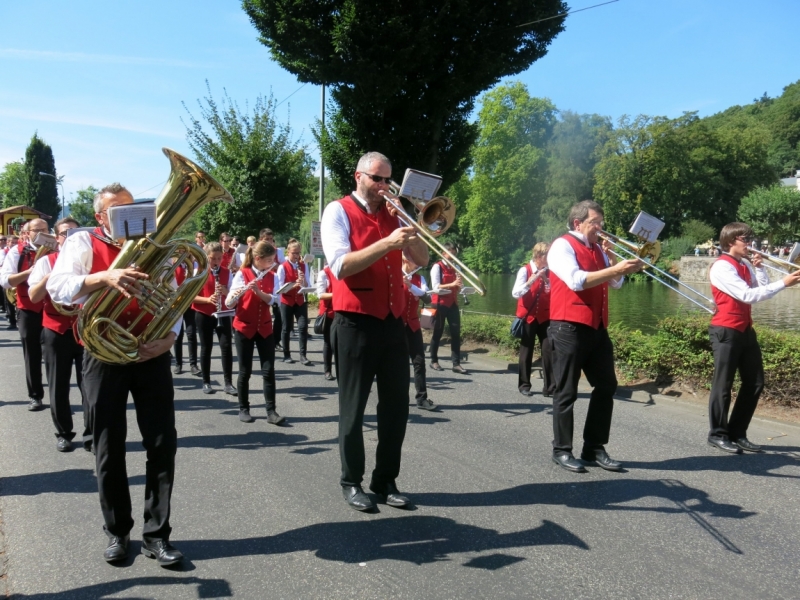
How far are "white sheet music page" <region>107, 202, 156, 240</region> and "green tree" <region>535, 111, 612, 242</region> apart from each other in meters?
51.0

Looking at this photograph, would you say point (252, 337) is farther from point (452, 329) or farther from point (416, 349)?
point (452, 329)

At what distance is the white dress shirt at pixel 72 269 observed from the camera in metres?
3.26

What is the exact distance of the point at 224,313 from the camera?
26.0ft

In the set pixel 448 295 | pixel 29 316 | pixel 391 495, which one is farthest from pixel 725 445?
pixel 29 316

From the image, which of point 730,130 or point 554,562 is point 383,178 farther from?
point 730,130

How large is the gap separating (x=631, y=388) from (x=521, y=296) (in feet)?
5.93

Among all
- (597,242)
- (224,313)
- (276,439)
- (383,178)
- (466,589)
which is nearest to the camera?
(466,589)

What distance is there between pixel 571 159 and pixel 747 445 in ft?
169

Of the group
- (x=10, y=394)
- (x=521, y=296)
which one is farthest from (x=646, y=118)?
(x=10, y=394)

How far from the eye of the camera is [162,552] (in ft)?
11.1

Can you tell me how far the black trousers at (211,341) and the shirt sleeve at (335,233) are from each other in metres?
4.24

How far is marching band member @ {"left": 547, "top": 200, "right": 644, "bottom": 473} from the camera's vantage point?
198 inches

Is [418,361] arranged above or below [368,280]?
below

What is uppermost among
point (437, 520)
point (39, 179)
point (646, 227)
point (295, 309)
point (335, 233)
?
point (39, 179)
